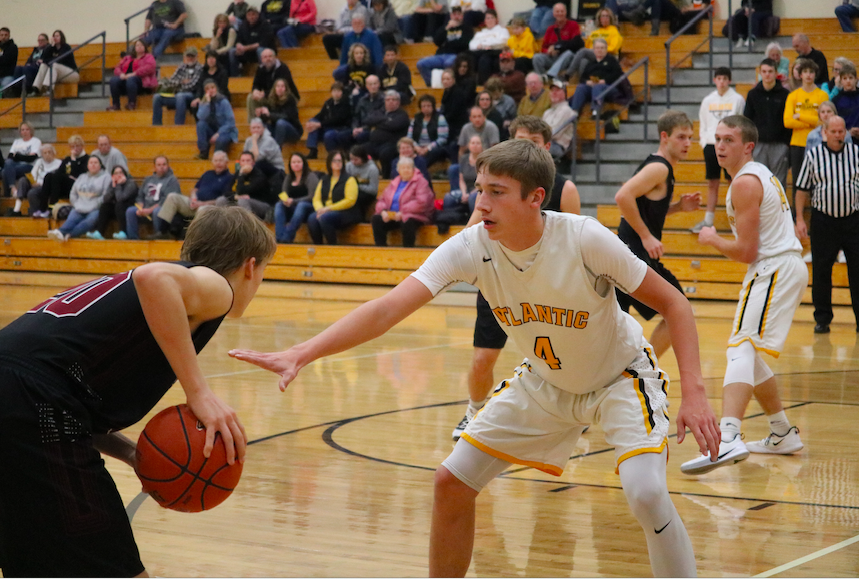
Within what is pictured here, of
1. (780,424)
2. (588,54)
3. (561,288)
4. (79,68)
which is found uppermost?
(588,54)

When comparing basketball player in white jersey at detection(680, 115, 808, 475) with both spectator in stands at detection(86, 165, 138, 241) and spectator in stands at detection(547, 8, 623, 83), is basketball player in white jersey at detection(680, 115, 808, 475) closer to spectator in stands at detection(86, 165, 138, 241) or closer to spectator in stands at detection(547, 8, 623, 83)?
spectator in stands at detection(547, 8, 623, 83)

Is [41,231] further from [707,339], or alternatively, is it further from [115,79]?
[707,339]

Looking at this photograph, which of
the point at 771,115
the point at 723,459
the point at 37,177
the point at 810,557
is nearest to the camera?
the point at 810,557

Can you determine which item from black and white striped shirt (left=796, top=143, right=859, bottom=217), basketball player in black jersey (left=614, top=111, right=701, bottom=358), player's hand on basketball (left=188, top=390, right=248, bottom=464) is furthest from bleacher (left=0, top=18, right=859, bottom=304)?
player's hand on basketball (left=188, top=390, right=248, bottom=464)

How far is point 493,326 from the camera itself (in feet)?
18.6

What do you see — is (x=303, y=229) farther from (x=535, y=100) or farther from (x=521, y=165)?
(x=521, y=165)

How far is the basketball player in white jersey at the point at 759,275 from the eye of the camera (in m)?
5.22

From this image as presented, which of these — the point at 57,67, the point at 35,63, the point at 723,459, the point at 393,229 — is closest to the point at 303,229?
the point at 393,229

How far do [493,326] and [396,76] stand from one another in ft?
34.7

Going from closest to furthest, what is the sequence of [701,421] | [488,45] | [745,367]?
1. [701,421]
2. [745,367]
3. [488,45]

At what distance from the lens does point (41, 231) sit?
55.9 ft

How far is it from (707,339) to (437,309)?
148 inches

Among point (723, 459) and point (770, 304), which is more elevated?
point (770, 304)

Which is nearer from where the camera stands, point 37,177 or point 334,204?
point 334,204
